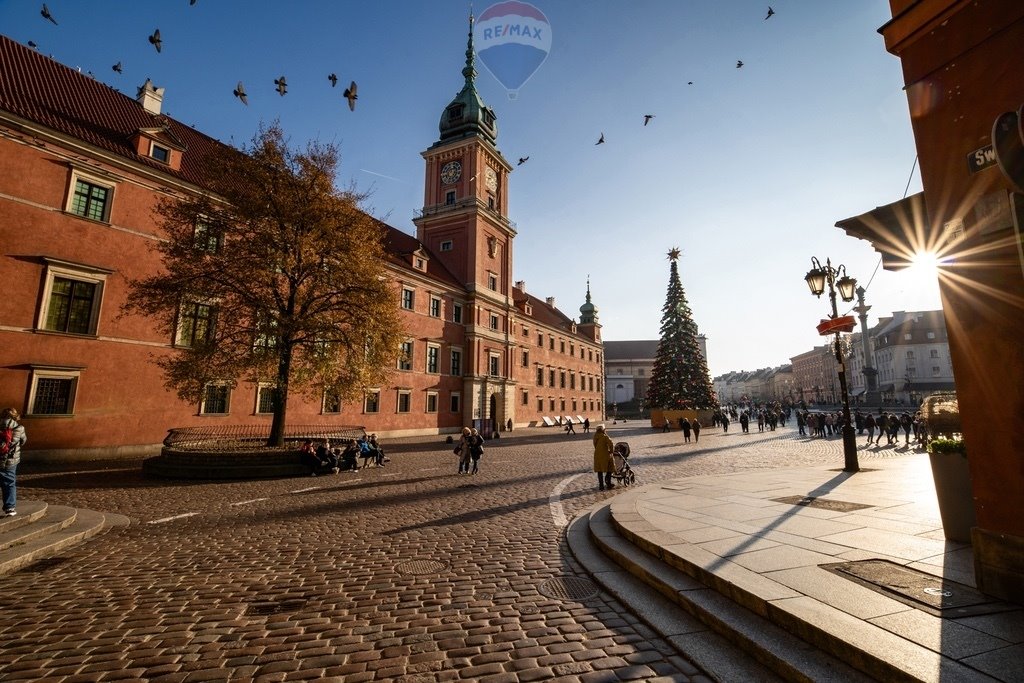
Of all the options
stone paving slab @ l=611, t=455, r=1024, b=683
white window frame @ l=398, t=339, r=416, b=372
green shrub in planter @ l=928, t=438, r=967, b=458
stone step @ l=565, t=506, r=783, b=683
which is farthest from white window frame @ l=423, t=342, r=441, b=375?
green shrub in planter @ l=928, t=438, r=967, b=458

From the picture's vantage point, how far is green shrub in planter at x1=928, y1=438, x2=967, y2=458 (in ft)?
17.9

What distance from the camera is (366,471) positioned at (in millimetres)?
15570

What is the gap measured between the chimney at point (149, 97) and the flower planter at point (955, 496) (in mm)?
32955

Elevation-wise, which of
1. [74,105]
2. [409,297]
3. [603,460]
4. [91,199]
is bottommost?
[603,460]

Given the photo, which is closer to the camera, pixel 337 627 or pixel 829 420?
pixel 337 627

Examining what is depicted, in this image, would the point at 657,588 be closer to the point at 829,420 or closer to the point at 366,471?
the point at 366,471

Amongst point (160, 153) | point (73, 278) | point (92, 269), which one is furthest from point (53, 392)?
point (160, 153)

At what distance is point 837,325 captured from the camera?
35.9 ft

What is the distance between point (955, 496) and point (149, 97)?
34.0m

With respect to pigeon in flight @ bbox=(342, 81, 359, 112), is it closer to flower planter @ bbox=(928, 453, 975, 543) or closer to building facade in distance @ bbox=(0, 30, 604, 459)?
building facade in distance @ bbox=(0, 30, 604, 459)

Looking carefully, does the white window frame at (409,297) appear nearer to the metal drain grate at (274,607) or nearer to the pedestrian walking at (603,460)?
the pedestrian walking at (603,460)

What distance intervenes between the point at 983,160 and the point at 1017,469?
2.55 m

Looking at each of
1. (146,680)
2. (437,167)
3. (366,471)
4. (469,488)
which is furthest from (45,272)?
(437,167)

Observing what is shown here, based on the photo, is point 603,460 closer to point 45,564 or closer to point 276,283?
point 45,564
